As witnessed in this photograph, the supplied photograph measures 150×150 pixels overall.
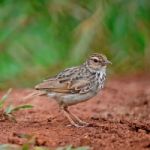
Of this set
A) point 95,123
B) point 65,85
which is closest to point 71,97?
point 65,85

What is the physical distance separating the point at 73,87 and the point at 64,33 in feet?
13.2

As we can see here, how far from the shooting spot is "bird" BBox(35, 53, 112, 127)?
9.50 metres

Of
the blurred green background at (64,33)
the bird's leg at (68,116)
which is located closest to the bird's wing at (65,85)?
the bird's leg at (68,116)

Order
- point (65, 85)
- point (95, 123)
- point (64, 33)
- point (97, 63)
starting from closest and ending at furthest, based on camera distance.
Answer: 1. point (95, 123)
2. point (65, 85)
3. point (97, 63)
4. point (64, 33)

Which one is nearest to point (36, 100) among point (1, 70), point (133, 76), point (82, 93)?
point (1, 70)

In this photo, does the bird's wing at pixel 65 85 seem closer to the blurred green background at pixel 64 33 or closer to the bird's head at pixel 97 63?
the bird's head at pixel 97 63

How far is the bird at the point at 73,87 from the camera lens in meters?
9.50

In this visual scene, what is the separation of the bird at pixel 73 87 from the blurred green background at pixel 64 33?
7.48ft

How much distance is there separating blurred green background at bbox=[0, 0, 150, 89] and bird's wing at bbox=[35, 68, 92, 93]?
2.45 m

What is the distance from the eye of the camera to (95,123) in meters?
9.23

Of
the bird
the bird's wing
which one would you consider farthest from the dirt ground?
the bird's wing

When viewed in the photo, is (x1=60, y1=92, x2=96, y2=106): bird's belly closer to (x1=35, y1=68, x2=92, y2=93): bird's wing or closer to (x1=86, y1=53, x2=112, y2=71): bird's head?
(x1=35, y1=68, x2=92, y2=93): bird's wing

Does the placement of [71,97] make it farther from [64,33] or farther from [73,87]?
[64,33]

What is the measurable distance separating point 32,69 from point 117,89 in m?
1.81
